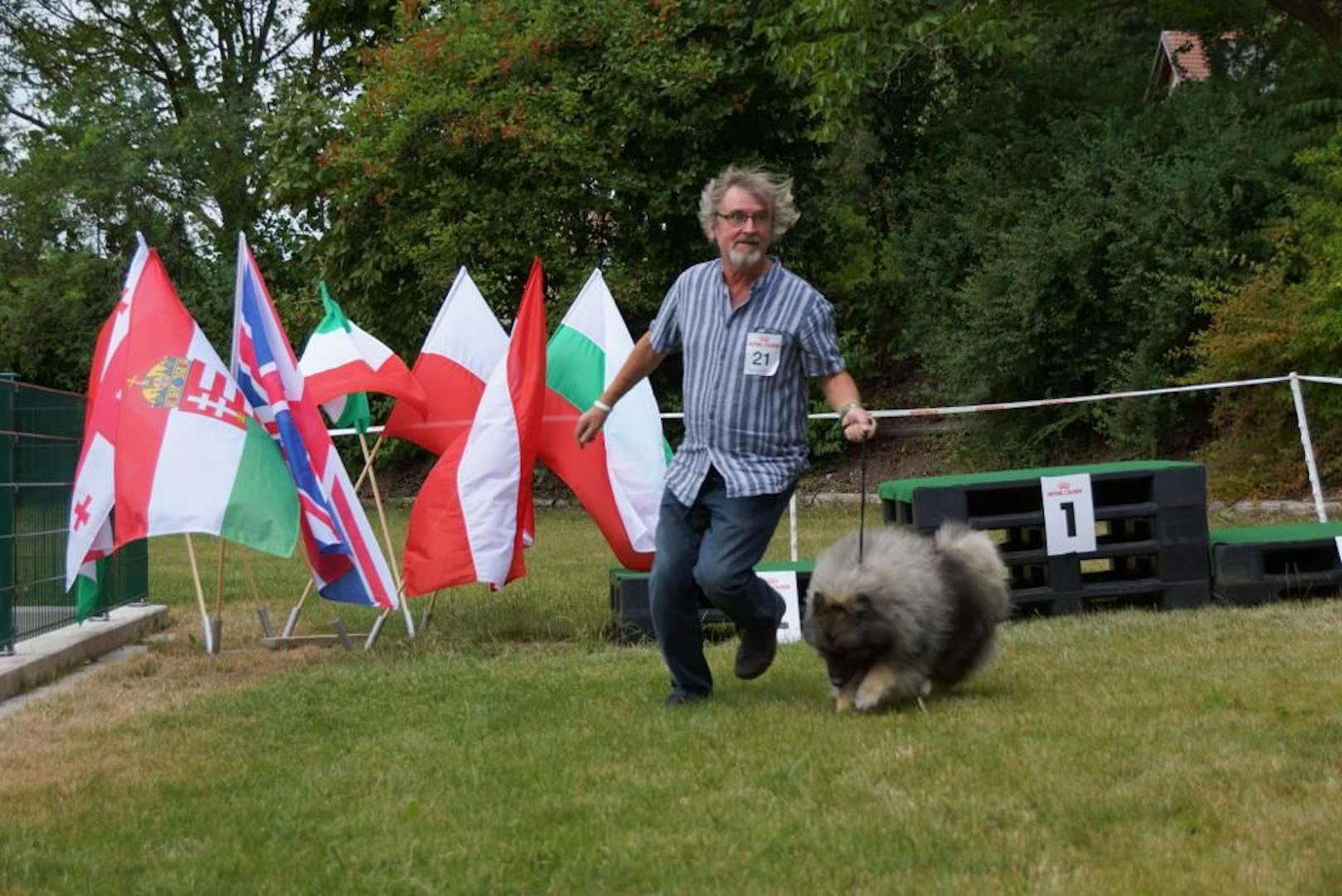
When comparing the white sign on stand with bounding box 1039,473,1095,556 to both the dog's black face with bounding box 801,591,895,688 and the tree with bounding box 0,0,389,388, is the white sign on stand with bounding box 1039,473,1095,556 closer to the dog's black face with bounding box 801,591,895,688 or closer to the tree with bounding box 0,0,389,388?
the dog's black face with bounding box 801,591,895,688

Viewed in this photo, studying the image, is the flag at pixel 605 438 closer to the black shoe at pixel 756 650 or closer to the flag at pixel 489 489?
the flag at pixel 489 489

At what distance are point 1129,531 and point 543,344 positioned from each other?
3.73 m

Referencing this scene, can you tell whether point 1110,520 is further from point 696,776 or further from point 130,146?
point 130,146

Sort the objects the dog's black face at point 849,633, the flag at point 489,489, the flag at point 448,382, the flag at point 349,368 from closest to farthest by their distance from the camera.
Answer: the dog's black face at point 849,633
the flag at point 489,489
the flag at point 349,368
the flag at point 448,382

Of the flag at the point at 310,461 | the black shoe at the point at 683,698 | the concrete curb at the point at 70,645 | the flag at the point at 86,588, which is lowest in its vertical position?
the black shoe at the point at 683,698

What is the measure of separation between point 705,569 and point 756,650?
1.94 feet

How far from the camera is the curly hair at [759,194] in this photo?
6.57 m

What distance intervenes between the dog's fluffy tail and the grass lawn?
1.27 ft

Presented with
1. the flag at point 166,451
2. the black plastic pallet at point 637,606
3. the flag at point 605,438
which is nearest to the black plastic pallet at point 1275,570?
the black plastic pallet at point 637,606

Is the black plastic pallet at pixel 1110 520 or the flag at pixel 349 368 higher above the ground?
the flag at pixel 349 368

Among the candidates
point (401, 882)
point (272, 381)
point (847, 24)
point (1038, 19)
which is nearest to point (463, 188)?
point (847, 24)

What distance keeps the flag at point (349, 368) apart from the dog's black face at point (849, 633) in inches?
156

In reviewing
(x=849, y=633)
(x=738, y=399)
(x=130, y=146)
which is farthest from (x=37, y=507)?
(x=130, y=146)

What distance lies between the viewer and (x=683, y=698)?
701 cm
